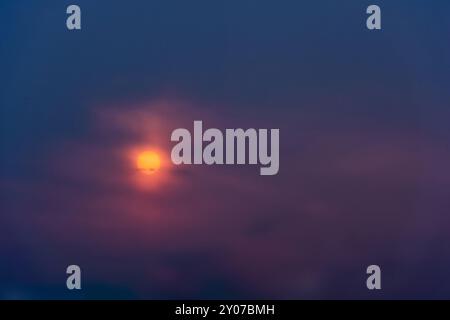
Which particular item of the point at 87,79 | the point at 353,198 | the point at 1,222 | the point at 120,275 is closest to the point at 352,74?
the point at 353,198

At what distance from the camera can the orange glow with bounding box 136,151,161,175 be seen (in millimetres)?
2723

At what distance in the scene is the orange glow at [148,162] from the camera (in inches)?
107

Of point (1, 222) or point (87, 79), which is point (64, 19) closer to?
point (87, 79)

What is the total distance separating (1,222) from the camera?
2701 millimetres

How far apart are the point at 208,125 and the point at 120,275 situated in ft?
2.69

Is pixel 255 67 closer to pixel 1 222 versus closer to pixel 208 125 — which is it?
pixel 208 125

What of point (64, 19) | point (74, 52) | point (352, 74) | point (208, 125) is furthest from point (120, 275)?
point (352, 74)

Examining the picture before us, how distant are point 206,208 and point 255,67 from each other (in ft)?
2.33

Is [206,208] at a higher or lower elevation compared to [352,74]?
lower

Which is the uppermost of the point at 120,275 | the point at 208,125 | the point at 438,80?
the point at 438,80

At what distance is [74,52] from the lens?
108 inches

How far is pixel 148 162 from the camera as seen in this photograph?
272 cm

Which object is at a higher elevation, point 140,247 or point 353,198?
point 353,198

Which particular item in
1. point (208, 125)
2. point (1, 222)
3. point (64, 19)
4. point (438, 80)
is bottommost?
point (1, 222)
